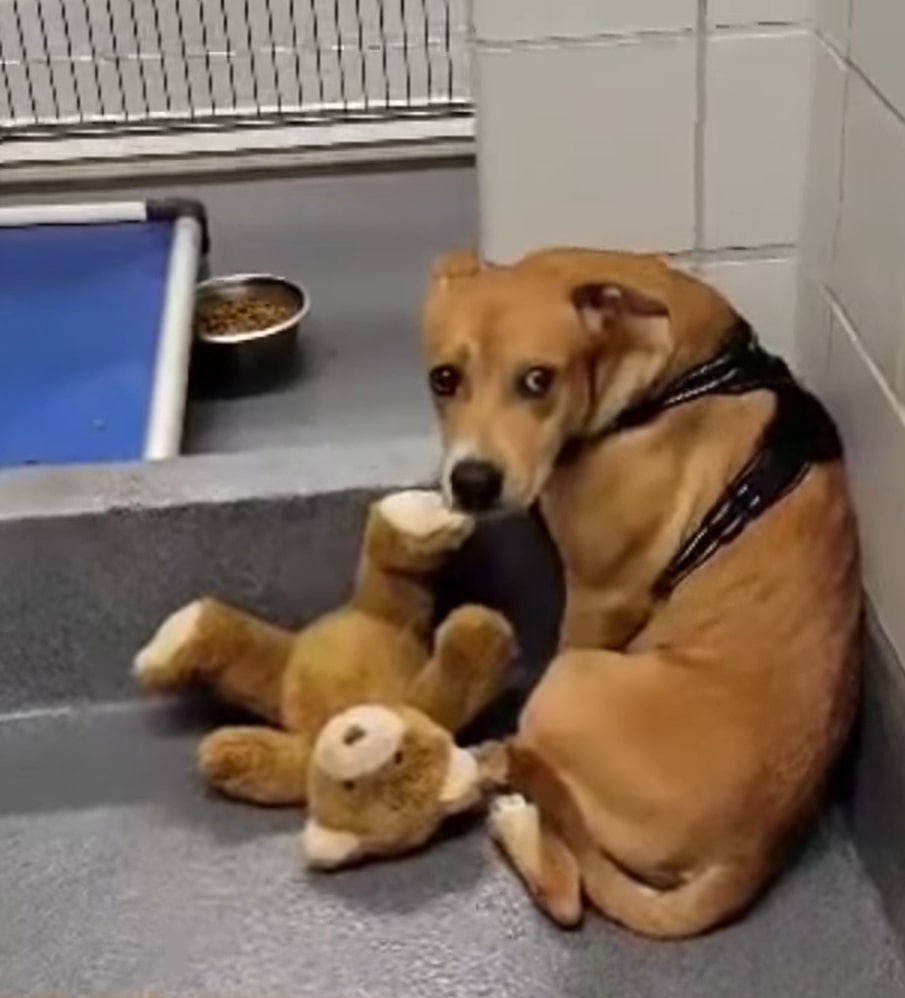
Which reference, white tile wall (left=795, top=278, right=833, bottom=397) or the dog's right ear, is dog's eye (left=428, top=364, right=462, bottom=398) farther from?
white tile wall (left=795, top=278, right=833, bottom=397)

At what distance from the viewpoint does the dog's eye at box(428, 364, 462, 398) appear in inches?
41.5

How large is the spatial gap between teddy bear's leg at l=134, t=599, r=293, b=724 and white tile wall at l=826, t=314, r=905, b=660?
0.41 metres

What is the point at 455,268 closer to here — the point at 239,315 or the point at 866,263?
the point at 866,263

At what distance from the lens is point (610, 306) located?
1.07m

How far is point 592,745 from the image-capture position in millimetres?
1084

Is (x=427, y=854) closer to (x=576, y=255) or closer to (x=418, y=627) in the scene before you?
(x=418, y=627)

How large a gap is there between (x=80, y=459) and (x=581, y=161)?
1.67 ft

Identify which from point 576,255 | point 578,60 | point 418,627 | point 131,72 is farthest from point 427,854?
point 131,72

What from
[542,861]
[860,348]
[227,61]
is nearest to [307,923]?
[542,861]

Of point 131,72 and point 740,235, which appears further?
point 131,72

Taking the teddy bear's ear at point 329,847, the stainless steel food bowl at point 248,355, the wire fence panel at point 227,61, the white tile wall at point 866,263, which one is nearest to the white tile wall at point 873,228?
the white tile wall at point 866,263

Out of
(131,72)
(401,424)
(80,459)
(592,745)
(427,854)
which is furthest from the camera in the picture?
(131,72)

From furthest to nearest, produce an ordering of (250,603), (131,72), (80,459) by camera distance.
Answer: (131,72) → (80,459) → (250,603)

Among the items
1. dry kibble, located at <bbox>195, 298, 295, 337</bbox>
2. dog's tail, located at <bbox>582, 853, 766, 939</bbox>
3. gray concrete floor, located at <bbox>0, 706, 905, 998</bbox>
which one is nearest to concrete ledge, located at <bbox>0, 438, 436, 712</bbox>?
gray concrete floor, located at <bbox>0, 706, 905, 998</bbox>
